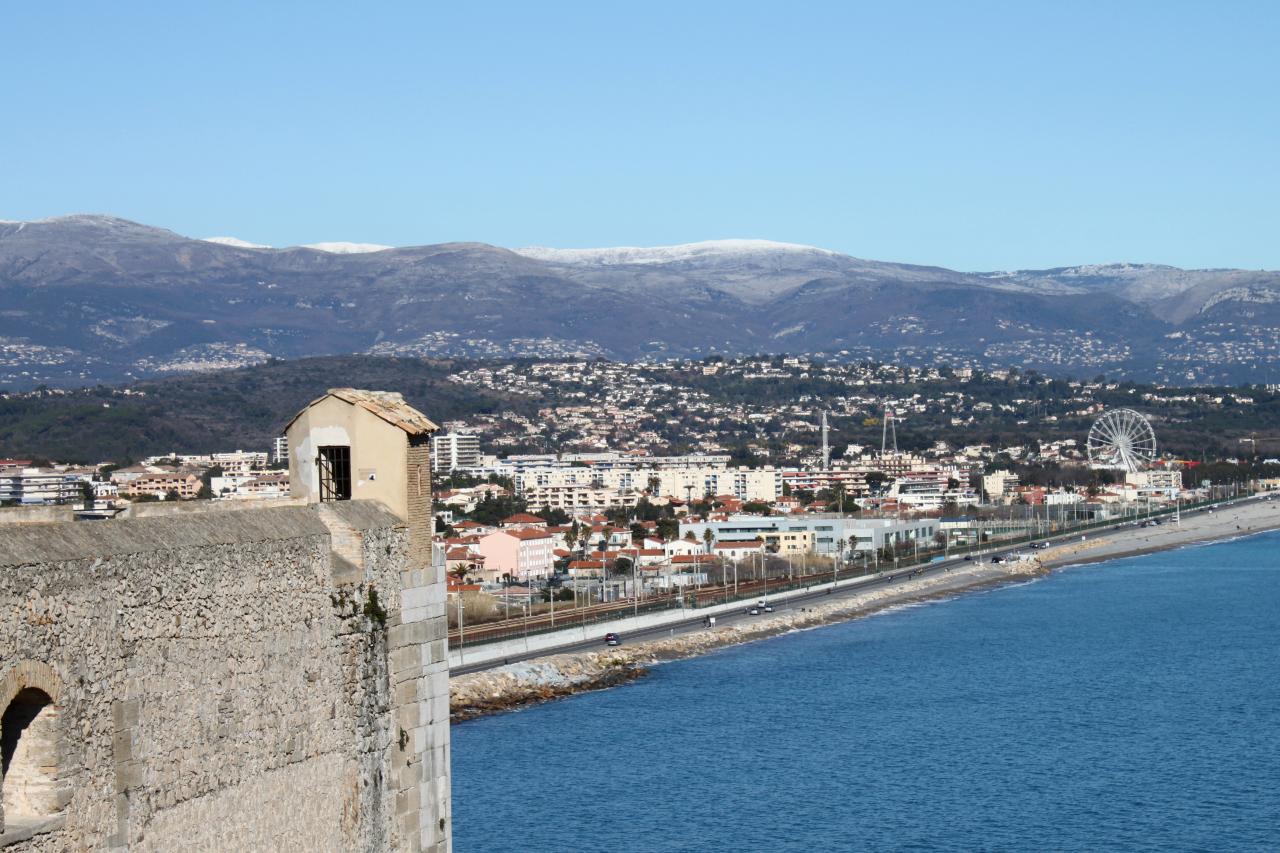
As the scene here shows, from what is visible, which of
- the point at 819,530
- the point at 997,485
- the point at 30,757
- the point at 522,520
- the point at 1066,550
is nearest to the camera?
the point at 30,757

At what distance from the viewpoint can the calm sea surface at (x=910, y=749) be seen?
31.5 meters

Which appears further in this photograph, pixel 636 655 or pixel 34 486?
pixel 34 486

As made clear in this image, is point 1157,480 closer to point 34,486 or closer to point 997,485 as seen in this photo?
point 997,485

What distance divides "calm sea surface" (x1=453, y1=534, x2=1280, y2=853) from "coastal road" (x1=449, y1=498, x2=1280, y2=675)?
3.83 metres

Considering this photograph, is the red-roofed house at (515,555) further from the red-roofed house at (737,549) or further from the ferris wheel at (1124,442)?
the ferris wheel at (1124,442)

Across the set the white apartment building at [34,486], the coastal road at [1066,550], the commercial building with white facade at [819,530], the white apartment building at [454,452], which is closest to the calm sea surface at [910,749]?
the coastal road at [1066,550]

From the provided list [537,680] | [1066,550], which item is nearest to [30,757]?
[537,680]

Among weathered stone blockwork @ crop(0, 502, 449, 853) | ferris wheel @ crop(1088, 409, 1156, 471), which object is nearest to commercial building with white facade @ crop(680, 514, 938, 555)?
ferris wheel @ crop(1088, 409, 1156, 471)

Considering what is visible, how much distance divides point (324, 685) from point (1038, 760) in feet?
102

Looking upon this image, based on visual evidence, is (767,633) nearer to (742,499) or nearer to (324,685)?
(324,685)

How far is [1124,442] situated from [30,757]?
155 metres

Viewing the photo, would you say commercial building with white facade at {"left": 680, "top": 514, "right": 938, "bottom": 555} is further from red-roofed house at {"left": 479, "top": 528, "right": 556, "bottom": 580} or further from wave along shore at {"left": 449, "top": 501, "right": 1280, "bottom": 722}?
red-roofed house at {"left": 479, "top": 528, "right": 556, "bottom": 580}

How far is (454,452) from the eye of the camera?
173 metres

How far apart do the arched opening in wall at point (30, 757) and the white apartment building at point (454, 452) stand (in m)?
159
